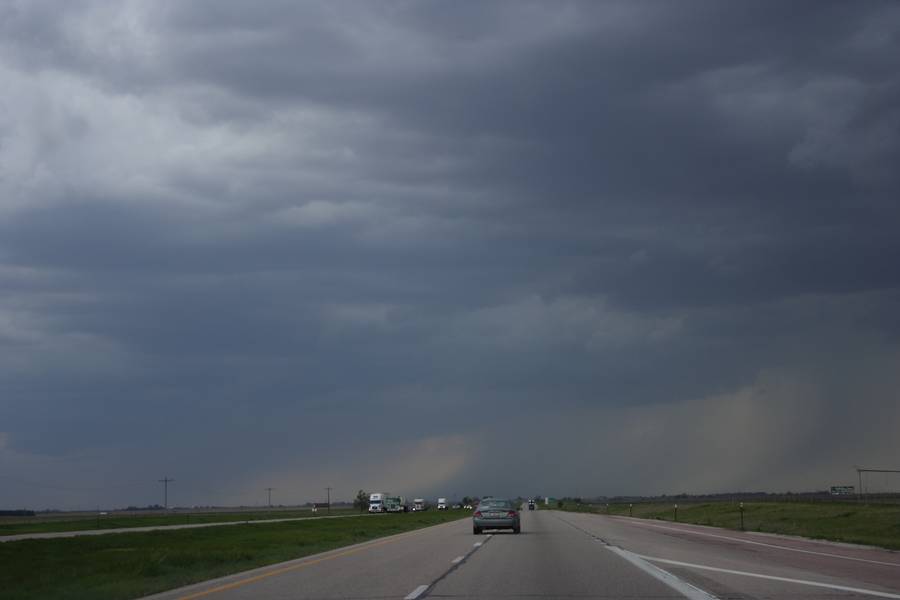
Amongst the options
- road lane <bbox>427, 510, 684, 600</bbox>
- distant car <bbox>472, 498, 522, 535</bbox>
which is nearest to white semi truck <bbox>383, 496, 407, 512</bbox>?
distant car <bbox>472, 498, 522, 535</bbox>

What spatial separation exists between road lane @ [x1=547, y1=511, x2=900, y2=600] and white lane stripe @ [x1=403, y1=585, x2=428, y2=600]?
5464mm

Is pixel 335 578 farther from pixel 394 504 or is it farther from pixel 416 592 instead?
pixel 394 504

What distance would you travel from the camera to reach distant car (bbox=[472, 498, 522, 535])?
45.9 metres

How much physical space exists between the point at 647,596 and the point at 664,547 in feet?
58.1

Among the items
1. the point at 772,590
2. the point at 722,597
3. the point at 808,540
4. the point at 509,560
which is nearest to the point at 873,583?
the point at 772,590

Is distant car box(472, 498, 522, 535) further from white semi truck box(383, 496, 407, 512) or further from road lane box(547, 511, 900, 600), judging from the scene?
white semi truck box(383, 496, 407, 512)

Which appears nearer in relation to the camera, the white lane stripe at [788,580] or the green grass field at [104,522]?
the white lane stripe at [788,580]

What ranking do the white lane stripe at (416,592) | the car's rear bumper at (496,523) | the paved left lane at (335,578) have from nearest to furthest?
1. the white lane stripe at (416,592)
2. the paved left lane at (335,578)
3. the car's rear bumper at (496,523)

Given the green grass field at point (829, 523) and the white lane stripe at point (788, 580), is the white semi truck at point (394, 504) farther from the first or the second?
the white lane stripe at point (788, 580)

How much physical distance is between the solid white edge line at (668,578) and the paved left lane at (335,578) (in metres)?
4.86

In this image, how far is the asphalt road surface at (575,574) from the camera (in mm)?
17656

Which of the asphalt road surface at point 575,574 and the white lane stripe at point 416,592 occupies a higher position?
the white lane stripe at point 416,592

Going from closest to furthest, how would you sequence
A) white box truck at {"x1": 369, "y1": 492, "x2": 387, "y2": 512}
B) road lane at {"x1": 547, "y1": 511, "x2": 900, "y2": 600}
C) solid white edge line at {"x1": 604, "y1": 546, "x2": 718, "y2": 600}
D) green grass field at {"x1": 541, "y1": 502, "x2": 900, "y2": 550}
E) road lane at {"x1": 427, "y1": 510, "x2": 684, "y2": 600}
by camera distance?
solid white edge line at {"x1": 604, "y1": 546, "x2": 718, "y2": 600}
road lane at {"x1": 427, "y1": 510, "x2": 684, "y2": 600}
road lane at {"x1": 547, "y1": 511, "x2": 900, "y2": 600}
green grass field at {"x1": 541, "y1": 502, "x2": 900, "y2": 550}
white box truck at {"x1": 369, "y1": 492, "x2": 387, "y2": 512}

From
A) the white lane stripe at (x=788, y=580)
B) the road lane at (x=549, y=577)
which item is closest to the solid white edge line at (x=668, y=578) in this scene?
the road lane at (x=549, y=577)
